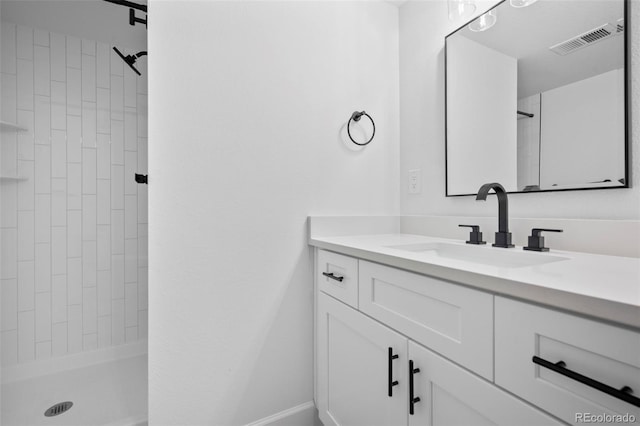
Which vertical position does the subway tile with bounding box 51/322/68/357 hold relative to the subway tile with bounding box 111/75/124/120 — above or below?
below

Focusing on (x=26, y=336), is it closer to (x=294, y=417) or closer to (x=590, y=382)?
(x=294, y=417)

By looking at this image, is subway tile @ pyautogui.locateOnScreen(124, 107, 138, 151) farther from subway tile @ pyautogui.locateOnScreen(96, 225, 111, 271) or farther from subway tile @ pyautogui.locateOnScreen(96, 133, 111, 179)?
subway tile @ pyautogui.locateOnScreen(96, 225, 111, 271)

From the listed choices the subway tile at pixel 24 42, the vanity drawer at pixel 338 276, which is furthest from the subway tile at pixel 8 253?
the vanity drawer at pixel 338 276

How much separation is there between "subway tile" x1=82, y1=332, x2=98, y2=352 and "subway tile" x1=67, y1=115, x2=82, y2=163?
1.22 m

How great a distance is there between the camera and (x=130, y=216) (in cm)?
221

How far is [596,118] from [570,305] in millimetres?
828

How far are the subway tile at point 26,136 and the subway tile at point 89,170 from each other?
0.27 m

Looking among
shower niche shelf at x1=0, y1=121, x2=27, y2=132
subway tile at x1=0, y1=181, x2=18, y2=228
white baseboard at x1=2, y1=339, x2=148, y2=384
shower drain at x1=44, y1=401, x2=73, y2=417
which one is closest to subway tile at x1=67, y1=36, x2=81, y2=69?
shower niche shelf at x1=0, y1=121, x2=27, y2=132

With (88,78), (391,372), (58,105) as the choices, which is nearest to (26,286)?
(58,105)

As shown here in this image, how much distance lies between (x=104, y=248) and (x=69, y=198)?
0.41 m

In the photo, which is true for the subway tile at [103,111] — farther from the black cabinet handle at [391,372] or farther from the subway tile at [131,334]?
the black cabinet handle at [391,372]

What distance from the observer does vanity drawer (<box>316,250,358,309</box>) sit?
1109 mm

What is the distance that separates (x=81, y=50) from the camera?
6.80 ft

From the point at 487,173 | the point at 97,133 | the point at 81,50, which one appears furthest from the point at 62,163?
the point at 487,173
